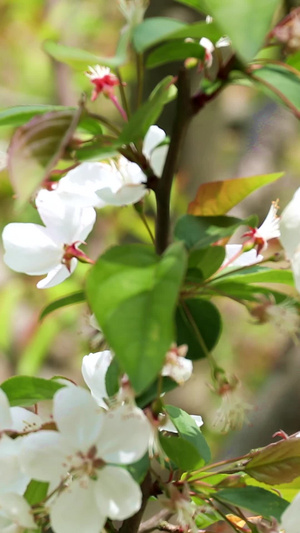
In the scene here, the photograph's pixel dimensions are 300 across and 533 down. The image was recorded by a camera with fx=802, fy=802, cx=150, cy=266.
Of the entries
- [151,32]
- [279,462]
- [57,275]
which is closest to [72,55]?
[151,32]

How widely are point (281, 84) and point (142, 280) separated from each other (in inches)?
4.7

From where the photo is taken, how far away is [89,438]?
15.6 inches

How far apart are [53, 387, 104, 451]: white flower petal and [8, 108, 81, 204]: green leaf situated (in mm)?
105

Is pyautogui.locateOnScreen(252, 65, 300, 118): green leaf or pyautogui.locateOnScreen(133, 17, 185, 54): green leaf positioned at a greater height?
pyautogui.locateOnScreen(133, 17, 185, 54): green leaf

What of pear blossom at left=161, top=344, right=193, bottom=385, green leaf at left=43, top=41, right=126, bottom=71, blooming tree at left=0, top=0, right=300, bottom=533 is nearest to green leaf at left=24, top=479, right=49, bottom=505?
blooming tree at left=0, top=0, right=300, bottom=533

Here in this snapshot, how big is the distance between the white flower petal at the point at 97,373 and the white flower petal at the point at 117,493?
0.11 metres

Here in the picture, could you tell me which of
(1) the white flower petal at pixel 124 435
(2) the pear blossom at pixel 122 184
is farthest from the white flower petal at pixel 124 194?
(1) the white flower petal at pixel 124 435

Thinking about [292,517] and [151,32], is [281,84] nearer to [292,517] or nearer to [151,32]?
[151,32]

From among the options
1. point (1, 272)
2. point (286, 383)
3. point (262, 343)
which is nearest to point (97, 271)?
point (286, 383)

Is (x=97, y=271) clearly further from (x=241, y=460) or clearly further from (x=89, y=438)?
(x=241, y=460)

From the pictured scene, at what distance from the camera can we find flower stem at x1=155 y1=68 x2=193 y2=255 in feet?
1.33

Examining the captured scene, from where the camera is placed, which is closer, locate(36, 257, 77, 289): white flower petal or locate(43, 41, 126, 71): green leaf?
locate(43, 41, 126, 71): green leaf

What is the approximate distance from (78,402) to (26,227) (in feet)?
0.40

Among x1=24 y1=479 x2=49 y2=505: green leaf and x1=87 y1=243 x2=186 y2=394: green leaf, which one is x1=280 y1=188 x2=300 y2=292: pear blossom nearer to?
x1=87 y1=243 x2=186 y2=394: green leaf
